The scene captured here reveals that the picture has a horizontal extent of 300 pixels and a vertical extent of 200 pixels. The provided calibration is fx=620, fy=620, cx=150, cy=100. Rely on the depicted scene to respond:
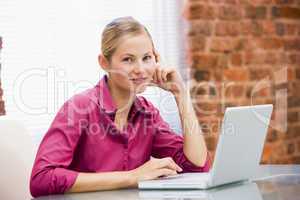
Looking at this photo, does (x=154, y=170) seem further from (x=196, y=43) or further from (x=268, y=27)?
(x=268, y=27)

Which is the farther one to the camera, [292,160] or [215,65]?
[292,160]

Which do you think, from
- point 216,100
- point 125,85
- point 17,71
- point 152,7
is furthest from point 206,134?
point 125,85

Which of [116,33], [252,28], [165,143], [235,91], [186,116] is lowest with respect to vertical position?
[235,91]

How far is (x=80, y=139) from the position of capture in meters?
2.03

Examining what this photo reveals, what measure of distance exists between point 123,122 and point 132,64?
0.67ft

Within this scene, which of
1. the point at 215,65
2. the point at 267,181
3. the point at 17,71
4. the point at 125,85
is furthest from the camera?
the point at 215,65

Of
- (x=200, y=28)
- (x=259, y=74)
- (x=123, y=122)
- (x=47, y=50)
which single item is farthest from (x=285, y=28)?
(x=123, y=122)

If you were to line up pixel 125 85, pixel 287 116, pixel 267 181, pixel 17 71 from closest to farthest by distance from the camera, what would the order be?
pixel 267 181 < pixel 125 85 < pixel 17 71 < pixel 287 116

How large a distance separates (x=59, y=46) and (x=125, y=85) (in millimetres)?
1107

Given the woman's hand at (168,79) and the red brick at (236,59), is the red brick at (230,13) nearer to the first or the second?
the red brick at (236,59)

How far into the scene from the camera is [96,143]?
2037 millimetres

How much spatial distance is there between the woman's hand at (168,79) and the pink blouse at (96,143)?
0.12 m

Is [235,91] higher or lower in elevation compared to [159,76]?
lower

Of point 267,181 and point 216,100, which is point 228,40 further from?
point 267,181
